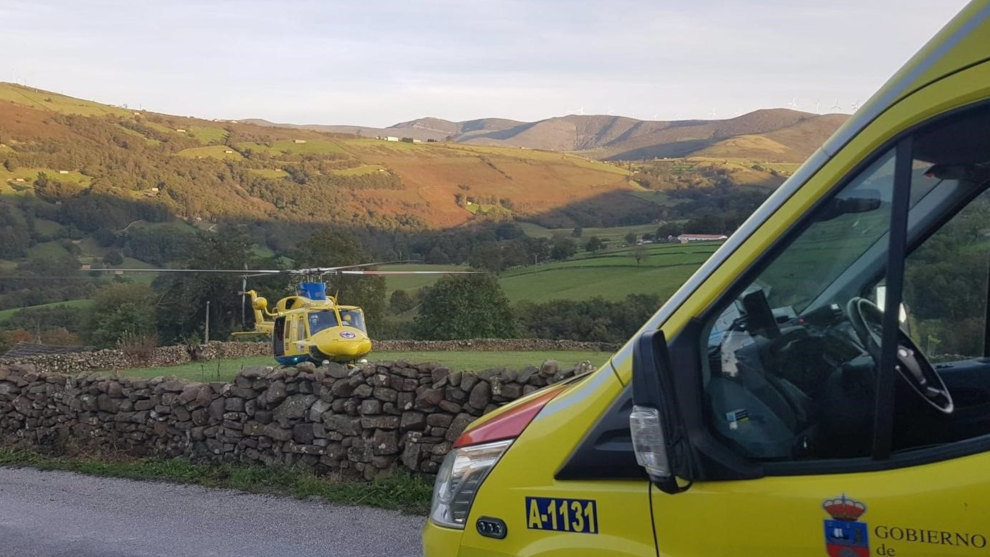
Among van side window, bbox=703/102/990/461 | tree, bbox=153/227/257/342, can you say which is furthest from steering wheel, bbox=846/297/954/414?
tree, bbox=153/227/257/342

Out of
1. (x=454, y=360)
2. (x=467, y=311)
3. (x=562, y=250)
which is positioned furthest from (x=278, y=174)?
(x=454, y=360)

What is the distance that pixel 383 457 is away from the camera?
27.9 feet

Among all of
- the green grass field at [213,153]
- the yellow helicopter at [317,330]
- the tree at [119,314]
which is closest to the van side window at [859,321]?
the yellow helicopter at [317,330]

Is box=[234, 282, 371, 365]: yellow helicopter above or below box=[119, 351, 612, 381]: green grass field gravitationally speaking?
above

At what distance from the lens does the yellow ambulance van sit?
86.2 inches

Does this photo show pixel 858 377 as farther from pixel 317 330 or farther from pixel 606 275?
pixel 606 275

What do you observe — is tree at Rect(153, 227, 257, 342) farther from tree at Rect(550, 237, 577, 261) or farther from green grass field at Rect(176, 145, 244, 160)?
green grass field at Rect(176, 145, 244, 160)

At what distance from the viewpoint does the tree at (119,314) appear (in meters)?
53.2

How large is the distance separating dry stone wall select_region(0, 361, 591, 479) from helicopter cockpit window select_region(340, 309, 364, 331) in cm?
1241

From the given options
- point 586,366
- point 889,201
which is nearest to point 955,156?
point 889,201

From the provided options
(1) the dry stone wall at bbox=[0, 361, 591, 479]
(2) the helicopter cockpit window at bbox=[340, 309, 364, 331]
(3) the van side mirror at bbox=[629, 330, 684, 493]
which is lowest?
(2) the helicopter cockpit window at bbox=[340, 309, 364, 331]

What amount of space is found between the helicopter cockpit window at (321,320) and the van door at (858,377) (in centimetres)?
2152

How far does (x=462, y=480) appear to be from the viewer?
3.09 metres

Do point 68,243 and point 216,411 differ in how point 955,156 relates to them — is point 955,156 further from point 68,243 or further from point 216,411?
point 68,243
